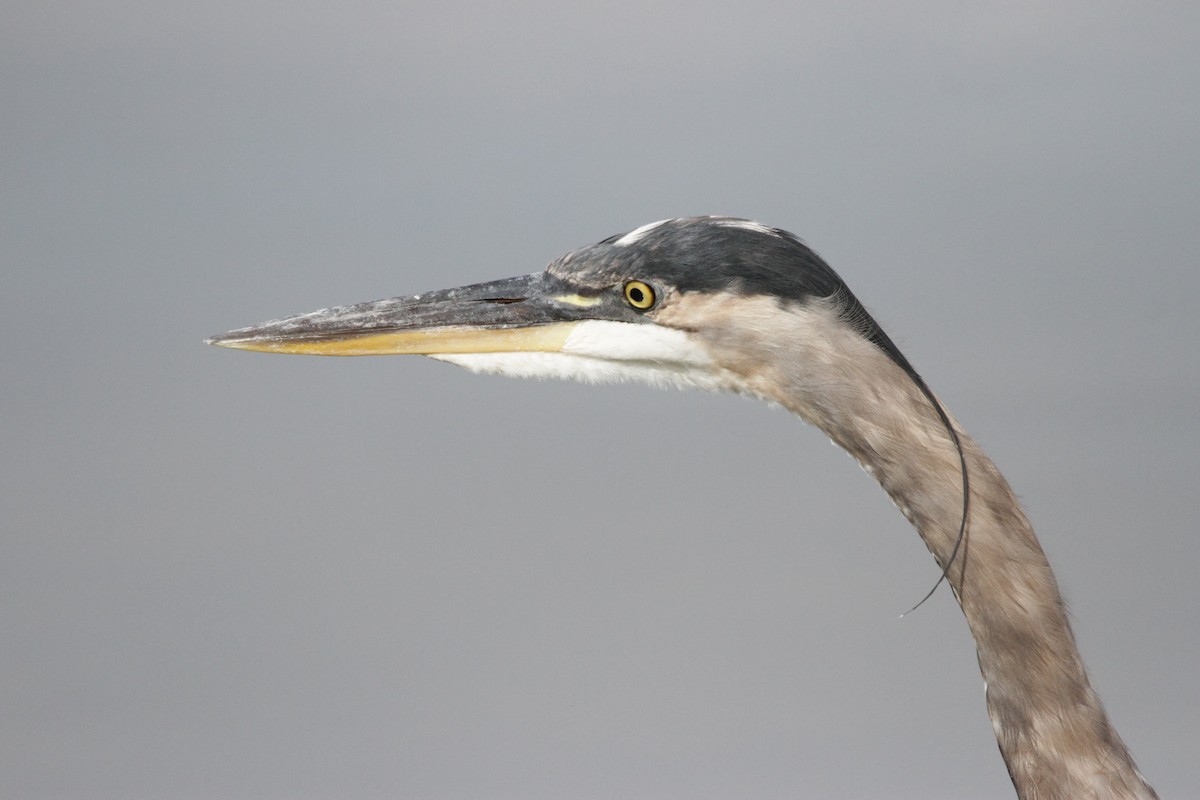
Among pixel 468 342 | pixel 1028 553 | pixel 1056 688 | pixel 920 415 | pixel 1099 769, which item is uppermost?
pixel 468 342

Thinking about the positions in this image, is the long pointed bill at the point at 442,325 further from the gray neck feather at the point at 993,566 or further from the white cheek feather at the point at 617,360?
the gray neck feather at the point at 993,566

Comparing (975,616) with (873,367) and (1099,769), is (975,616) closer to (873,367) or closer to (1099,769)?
(1099,769)

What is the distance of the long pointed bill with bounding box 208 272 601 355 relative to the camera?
1.92 meters

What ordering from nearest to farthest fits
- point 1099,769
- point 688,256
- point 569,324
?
point 1099,769
point 688,256
point 569,324

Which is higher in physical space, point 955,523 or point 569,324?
point 569,324

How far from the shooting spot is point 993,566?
1.65 metres

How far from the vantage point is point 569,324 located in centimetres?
190

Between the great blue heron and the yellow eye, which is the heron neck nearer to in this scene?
the great blue heron

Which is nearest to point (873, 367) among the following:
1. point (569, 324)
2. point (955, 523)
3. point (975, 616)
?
point (955, 523)

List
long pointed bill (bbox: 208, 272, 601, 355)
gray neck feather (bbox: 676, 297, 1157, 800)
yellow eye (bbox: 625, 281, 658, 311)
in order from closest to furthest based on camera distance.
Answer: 1. gray neck feather (bbox: 676, 297, 1157, 800)
2. yellow eye (bbox: 625, 281, 658, 311)
3. long pointed bill (bbox: 208, 272, 601, 355)

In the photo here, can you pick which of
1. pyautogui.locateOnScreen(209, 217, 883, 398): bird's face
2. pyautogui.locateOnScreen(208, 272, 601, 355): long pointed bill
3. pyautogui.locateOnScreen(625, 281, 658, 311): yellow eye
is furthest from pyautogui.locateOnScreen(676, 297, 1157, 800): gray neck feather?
pyautogui.locateOnScreen(208, 272, 601, 355): long pointed bill

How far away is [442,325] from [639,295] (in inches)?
13.5

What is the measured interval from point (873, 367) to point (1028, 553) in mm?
310

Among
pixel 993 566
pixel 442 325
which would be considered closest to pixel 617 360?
pixel 442 325
